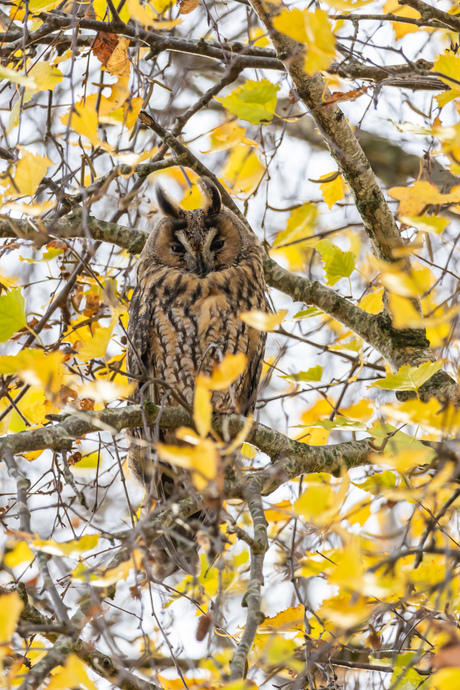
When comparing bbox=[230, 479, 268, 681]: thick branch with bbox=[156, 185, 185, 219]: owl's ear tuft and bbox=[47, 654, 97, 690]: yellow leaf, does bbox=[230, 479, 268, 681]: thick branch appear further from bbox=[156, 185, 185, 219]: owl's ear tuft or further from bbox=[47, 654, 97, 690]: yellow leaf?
bbox=[156, 185, 185, 219]: owl's ear tuft

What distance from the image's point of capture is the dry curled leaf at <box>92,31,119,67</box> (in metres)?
2.20

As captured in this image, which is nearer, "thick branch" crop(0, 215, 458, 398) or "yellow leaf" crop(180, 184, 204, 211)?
"thick branch" crop(0, 215, 458, 398)

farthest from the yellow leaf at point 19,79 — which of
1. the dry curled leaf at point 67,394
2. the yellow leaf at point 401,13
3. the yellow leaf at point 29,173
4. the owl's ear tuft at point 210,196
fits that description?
the owl's ear tuft at point 210,196

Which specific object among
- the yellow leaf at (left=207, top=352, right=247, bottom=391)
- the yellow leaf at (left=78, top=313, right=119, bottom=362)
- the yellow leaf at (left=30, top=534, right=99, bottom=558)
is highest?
the yellow leaf at (left=78, top=313, right=119, bottom=362)

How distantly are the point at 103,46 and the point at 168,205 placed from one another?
2.71ft

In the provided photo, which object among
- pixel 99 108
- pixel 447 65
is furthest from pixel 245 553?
pixel 447 65

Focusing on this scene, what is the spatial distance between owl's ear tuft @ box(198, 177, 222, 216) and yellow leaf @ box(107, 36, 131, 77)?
0.78 metres

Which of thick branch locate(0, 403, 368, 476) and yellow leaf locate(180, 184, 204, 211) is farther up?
yellow leaf locate(180, 184, 204, 211)

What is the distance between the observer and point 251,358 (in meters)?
2.81

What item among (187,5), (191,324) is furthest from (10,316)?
(191,324)

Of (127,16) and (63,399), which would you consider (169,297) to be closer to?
(63,399)

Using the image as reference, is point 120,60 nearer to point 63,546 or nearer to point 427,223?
point 427,223

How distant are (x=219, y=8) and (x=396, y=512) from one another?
326cm

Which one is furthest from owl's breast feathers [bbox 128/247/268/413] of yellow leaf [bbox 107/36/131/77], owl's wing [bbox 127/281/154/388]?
yellow leaf [bbox 107/36/131/77]
